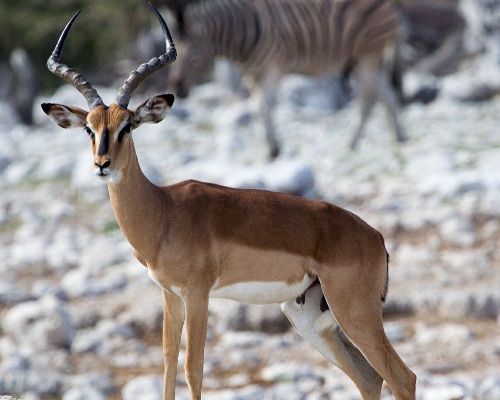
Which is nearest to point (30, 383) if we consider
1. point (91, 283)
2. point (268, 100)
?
point (91, 283)

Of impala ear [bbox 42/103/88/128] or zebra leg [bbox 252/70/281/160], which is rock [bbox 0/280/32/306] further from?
zebra leg [bbox 252/70/281/160]

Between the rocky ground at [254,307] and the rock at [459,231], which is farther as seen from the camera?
the rock at [459,231]

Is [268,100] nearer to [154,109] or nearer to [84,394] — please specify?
[84,394]

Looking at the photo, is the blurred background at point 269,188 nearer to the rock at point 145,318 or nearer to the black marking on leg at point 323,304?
the rock at point 145,318

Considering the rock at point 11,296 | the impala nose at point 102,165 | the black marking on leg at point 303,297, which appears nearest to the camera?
the impala nose at point 102,165

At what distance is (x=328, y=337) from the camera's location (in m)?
5.38

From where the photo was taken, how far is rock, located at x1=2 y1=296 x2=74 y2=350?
789cm

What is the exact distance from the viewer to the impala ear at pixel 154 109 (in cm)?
498

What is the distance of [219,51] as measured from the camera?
14.8 metres

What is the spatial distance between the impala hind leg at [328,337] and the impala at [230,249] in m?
0.01

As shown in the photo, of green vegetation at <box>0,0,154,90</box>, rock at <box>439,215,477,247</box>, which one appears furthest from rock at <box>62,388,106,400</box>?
green vegetation at <box>0,0,154,90</box>

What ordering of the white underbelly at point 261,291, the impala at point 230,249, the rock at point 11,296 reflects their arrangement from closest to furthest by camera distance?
the impala at point 230,249 → the white underbelly at point 261,291 → the rock at point 11,296

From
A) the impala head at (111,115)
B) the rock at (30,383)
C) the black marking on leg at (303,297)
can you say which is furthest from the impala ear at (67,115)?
the rock at (30,383)

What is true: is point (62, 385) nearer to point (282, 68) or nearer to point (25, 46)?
point (282, 68)
